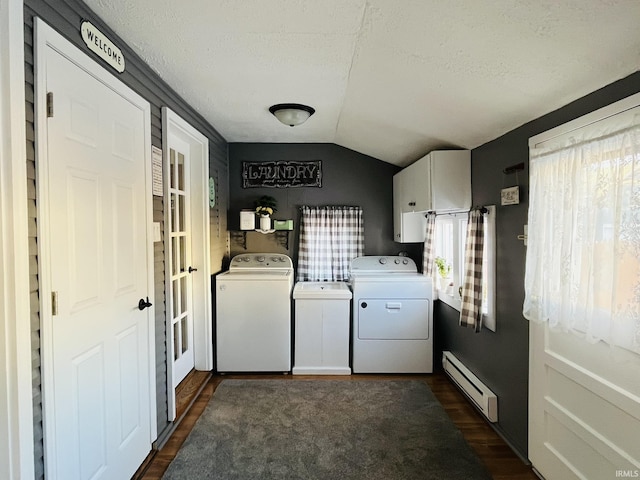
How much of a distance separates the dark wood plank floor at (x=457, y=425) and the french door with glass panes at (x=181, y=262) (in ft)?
1.18

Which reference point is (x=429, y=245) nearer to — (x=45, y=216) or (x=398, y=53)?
(x=398, y=53)

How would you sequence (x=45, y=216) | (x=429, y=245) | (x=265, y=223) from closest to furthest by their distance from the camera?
(x=45, y=216), (x=429, y=245), (x=265, y=223)

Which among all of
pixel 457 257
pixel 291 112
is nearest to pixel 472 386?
pixel 457 257

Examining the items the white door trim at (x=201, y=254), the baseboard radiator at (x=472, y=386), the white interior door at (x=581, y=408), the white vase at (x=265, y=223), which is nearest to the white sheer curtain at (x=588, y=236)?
the white interior door at (x=581, y=408)

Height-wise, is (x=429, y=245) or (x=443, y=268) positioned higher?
(x=429, y=245)

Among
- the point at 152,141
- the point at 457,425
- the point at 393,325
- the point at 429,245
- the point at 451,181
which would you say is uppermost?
the point at 152,141

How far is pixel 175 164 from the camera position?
→ 2965mm

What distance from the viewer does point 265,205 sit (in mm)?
3980

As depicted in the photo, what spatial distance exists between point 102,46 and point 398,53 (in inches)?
53.5

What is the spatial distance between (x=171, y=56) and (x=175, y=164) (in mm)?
1078

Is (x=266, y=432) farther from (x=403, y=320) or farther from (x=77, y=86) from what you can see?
(x=77, y=86)

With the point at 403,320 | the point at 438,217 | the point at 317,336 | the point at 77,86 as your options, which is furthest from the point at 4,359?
the point at 438,217

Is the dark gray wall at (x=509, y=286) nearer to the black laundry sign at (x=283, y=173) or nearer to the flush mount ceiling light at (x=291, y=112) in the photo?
the flush mount ceiling light at (x=291, y=112)

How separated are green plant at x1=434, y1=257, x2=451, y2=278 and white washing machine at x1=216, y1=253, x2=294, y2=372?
4.70 feet
